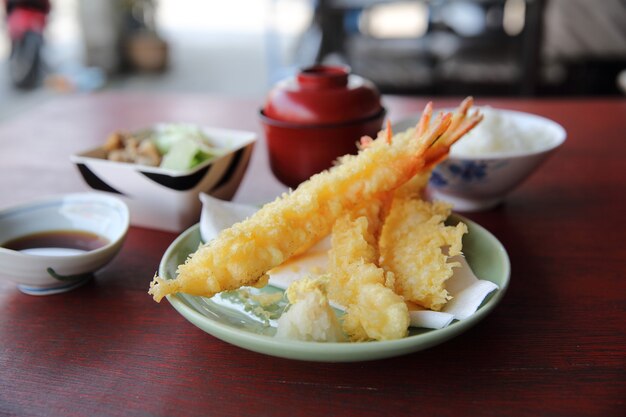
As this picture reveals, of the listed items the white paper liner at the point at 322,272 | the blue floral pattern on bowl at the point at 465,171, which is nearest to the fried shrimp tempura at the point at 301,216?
the white paper liner at the point at 322,272

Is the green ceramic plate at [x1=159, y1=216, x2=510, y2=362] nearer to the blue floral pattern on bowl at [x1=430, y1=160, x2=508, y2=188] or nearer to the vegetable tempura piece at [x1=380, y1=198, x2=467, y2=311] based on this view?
the vegetable tempura piece at [x1=380, y1=198, x2=467, y2=311]

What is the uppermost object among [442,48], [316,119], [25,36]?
[316,119]

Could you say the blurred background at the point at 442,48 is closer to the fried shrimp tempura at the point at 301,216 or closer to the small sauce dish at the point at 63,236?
the fried shrimp tempura at the point at 301,216

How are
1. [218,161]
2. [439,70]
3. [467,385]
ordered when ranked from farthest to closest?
[439,70] → [218,161] → [467,385]

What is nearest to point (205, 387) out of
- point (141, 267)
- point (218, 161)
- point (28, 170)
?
point (141, 267)

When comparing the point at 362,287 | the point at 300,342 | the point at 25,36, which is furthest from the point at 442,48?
the point at 25,36

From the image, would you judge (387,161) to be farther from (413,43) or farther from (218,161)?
(413,43)

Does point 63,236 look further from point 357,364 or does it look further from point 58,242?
point 357,364
